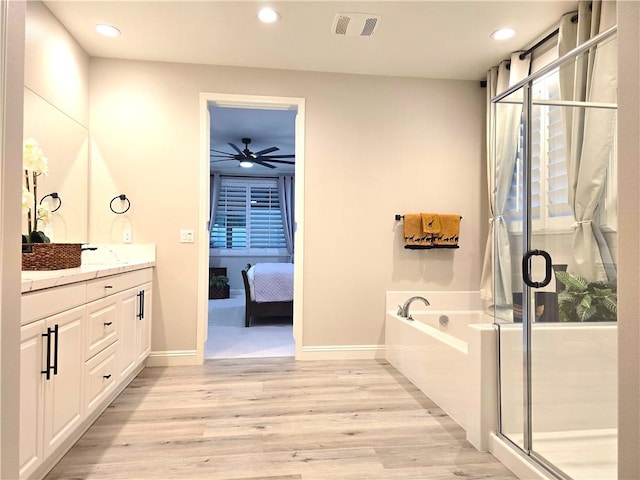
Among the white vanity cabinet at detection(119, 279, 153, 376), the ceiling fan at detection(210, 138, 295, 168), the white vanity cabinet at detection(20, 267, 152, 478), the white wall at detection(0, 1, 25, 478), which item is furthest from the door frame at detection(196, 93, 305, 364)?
the white wall at detection(0, 1, 25, 478)

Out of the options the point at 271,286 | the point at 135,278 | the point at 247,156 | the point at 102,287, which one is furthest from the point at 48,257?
the point at 247,156

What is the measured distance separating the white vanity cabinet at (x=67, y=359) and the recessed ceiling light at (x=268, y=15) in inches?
75.3

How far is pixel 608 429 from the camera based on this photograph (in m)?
1.81

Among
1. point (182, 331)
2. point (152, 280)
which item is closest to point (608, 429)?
point (182, 331)

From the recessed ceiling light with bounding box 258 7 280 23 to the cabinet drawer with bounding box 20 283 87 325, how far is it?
1.98 m

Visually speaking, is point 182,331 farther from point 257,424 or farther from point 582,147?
point 582,147

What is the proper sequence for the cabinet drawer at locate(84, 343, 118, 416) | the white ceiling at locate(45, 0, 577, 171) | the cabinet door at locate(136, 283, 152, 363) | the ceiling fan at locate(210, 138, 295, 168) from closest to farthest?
the cabinet drawer at locate(84, 343, 118, 416) < the white ceiling at locate(45, 0, 577, 171) < the cabinet door at locate(136, 283, 152, 363) < the ceiling fan at locate(210, 138, 295, 168)

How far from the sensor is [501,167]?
280cm

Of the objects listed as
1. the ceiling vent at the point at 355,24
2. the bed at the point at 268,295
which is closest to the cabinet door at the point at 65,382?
the ceiling vent at the point at 355,24

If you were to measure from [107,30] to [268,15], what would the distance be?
3.88ft

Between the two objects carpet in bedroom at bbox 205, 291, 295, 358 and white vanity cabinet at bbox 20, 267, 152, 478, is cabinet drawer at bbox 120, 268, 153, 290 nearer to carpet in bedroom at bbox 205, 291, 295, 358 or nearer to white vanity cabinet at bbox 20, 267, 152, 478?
white vanity cabinet at bbox 20, 267, 152, 478

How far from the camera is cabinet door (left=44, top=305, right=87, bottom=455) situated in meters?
1.57

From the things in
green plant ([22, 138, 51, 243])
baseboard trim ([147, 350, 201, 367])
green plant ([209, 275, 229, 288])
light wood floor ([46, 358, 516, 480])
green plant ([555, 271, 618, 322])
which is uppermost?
green plant ([22, 138, 51, 243])

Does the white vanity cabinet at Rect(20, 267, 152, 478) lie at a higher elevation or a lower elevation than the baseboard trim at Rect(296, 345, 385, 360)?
higher
